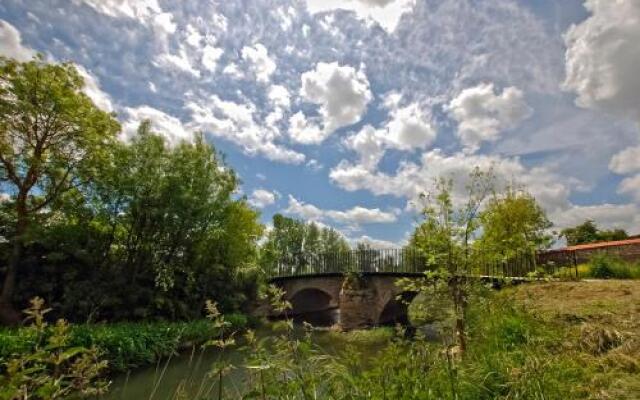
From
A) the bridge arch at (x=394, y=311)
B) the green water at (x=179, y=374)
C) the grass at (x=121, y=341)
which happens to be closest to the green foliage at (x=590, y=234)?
the bridge arch at (x=394, y=311)

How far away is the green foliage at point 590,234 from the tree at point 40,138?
115 ft

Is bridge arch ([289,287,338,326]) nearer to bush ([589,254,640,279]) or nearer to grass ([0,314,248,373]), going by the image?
grass ([0,314,248,373])

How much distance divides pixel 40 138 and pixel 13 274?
18.9 feet

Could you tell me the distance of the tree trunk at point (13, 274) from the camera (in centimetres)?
1351

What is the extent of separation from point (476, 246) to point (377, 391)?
3727 millimetres

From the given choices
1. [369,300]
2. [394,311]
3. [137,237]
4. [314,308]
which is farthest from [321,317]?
[137,237]

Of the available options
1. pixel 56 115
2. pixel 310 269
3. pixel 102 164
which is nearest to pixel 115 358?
pixel 102 164

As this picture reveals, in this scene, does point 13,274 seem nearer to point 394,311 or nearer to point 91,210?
point 91,210

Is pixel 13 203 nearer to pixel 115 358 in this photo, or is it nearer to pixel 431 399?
pixel 115 358

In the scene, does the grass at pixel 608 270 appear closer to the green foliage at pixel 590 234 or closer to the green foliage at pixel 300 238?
the green foliage at pixel 590 234

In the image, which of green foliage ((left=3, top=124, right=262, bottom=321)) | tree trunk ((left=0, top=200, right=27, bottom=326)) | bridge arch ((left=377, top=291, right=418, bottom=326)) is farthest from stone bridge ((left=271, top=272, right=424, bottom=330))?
tree trunk ((left=0, top=200, right=27, bottom=326))

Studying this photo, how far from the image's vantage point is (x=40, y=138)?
48.5 feet

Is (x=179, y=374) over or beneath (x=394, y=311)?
beneath

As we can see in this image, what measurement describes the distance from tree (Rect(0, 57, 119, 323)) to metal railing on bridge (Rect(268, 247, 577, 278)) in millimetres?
14907
